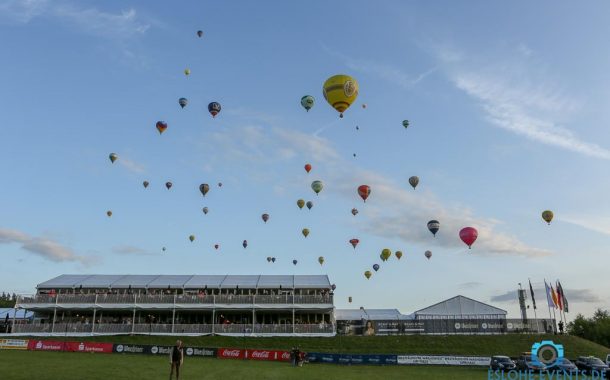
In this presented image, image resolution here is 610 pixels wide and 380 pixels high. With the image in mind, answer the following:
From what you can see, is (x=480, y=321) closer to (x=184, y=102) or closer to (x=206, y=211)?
(x=206, y=211)

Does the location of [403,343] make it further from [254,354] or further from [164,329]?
[164,329]

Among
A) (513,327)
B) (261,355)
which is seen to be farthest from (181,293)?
(513,327)

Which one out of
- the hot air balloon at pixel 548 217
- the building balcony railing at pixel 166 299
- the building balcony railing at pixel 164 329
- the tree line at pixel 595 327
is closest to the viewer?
the hot air balloon at pixel 548 217

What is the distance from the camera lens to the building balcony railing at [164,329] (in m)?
51.2

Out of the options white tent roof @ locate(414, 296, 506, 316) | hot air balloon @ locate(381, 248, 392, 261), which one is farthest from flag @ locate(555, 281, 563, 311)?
hot air balloon @ locate(381, 248, 392, 261)

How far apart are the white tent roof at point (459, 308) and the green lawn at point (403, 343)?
61.0 ft

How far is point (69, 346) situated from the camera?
39.8 metres

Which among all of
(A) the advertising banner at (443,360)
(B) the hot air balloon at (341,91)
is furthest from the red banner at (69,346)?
(B) the hot air balloon at (341,91)

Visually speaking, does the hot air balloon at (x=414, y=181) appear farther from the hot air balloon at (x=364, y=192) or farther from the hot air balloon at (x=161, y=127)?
the hot air balloon at (x=161, y=127)

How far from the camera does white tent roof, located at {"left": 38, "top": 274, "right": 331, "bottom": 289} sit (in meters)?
58.3

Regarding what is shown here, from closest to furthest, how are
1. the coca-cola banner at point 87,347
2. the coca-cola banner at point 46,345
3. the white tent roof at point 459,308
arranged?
the coca-cola banner at point 87,347, the coca-cola banner at point 46,345, the white tent roof at point 459,308

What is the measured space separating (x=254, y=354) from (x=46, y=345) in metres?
17.6

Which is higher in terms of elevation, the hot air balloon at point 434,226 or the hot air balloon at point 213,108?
the hot air balloon at point 213,108

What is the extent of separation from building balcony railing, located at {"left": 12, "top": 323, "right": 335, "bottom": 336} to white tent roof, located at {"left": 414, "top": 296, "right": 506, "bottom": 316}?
25.3 meters
